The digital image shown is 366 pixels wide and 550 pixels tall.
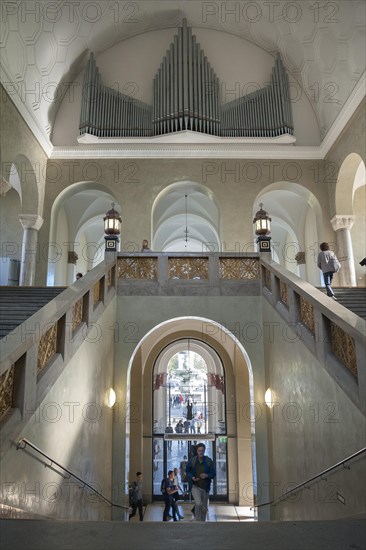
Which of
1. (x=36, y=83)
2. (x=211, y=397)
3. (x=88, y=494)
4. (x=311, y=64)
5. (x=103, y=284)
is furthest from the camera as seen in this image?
(x=211, y=397)

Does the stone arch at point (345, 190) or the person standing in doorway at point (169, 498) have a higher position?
the stone arch at point (345, 190)

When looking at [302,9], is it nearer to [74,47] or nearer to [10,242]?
[74,47]

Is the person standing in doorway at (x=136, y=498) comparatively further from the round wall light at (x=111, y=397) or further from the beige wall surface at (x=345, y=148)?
the beige wall surface at (x=345, y=148)

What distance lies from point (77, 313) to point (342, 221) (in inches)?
355

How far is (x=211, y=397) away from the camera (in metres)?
16.0

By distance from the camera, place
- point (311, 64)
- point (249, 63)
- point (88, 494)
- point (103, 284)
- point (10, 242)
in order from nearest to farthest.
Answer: point (88, 494)
point (103, 284)
point (311, 64)
point (249, 63)
point (10, 242)

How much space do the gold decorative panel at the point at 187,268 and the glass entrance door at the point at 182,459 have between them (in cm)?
725

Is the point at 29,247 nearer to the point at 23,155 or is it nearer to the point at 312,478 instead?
the point at 23,155

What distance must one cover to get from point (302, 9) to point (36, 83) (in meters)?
7.26

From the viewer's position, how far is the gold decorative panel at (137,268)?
8.80m

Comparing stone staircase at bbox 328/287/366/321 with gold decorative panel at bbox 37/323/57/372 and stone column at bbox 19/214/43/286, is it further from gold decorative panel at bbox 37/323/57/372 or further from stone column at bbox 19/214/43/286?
stone column at bbox 19/214/43/286

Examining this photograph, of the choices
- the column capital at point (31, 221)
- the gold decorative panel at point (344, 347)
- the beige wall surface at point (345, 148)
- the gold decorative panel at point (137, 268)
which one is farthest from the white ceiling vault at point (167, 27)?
the gold decorative panel at point (344, 347)

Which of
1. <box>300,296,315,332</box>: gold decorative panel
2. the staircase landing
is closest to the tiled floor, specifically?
<box>300,296,315,332</box>: gold decorative panel

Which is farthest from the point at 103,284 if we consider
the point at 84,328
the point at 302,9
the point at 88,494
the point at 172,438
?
the point at 302,9
